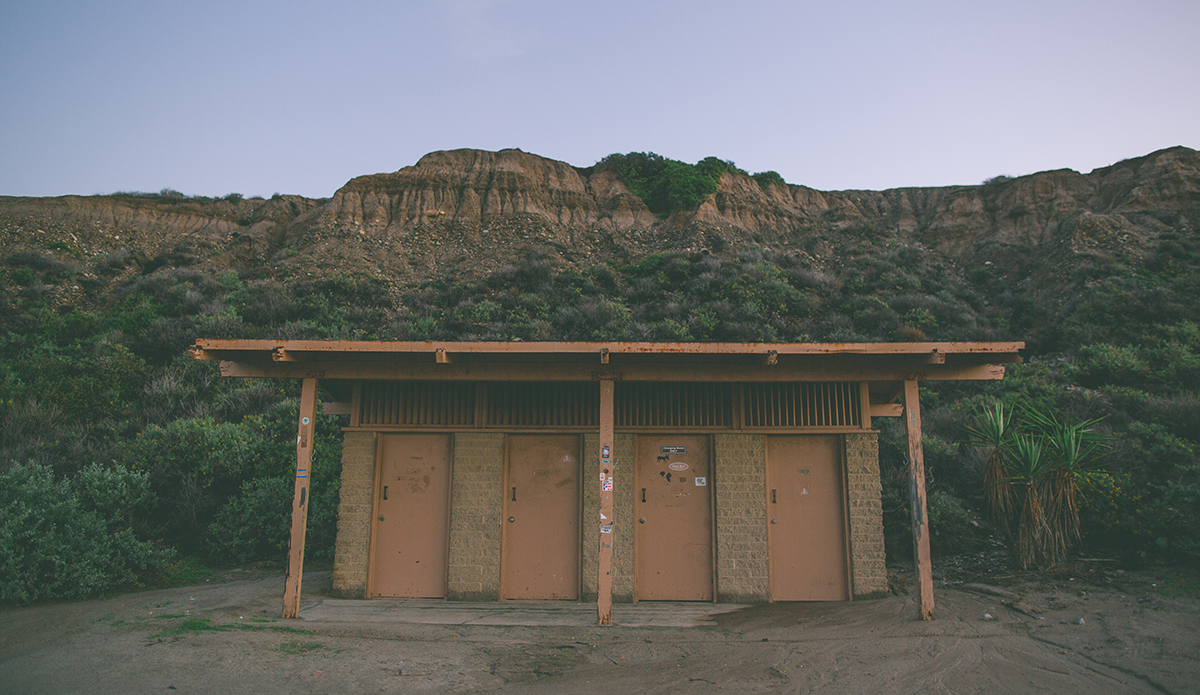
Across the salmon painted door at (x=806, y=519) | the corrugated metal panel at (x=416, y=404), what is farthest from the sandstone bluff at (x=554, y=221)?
the salmon painted door at (x=806, y=519)

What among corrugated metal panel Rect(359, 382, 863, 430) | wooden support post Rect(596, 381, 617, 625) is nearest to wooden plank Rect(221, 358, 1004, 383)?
wooden support post Rect(596, 381, 617, 625)

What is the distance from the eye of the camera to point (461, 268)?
2434 centimetres

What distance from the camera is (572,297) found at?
70.2 feet

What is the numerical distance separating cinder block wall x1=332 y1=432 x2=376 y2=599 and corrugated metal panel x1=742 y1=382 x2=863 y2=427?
475 cm

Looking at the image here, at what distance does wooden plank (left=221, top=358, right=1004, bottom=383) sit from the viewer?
6996 mm

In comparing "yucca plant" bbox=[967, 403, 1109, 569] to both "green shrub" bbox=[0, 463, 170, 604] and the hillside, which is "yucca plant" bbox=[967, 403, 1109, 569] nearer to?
the hillside

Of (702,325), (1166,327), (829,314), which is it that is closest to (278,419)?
(702,325)

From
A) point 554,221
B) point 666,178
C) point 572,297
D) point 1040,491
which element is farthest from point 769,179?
point 1040,491

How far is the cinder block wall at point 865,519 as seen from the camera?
7.75 m

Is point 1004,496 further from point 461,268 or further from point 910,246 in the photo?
point 910,246

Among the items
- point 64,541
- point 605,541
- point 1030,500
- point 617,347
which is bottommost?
point 64,541

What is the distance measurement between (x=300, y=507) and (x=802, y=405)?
5910 millimetres

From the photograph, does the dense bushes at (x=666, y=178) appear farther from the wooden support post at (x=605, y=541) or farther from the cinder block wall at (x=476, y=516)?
the wooden support post at (x=605, y=541)

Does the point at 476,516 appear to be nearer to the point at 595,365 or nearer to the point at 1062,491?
the point at 595,365
